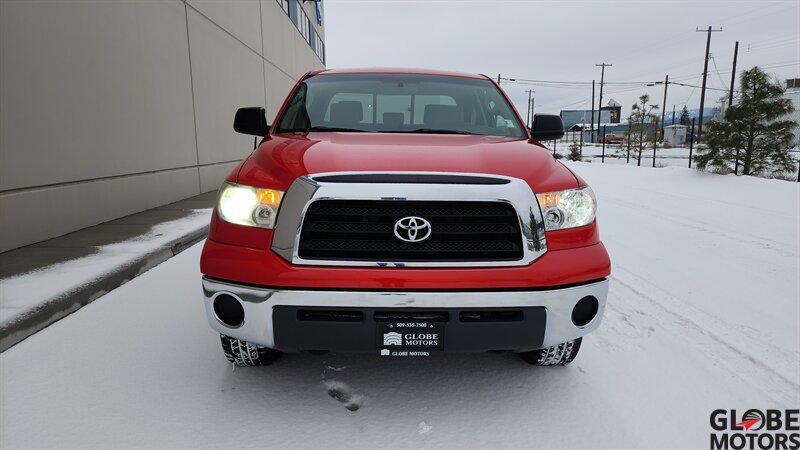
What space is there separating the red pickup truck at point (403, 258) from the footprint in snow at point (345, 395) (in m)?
0.38

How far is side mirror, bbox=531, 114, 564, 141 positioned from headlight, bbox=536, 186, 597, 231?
1.26 metres

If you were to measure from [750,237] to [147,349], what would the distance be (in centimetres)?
698

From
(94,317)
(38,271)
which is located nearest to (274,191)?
(94,317)

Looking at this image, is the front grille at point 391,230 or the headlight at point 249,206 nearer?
the front grille at point 391,230

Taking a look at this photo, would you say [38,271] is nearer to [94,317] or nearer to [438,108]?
[94,317]

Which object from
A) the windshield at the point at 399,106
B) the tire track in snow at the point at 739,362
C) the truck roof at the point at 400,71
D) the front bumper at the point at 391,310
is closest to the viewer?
the front bumper at the point at 391,310

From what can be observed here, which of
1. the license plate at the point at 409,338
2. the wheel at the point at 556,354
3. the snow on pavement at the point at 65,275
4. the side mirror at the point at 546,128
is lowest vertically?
the wheel at the point at 556,354

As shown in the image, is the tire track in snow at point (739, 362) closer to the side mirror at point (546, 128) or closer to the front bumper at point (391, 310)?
the front bumper at point (391, 310)

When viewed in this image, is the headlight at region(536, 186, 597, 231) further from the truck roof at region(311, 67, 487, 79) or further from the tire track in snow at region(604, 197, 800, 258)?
the tire track in snow at region(604, 197, 800, 258)

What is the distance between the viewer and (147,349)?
308cm

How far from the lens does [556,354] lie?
8.80 ft

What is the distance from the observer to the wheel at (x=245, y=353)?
2.58 m

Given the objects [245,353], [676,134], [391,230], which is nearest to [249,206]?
[391,230]

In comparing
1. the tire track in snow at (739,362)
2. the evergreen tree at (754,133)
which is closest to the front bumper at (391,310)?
the tire track in snow at (739,362)
